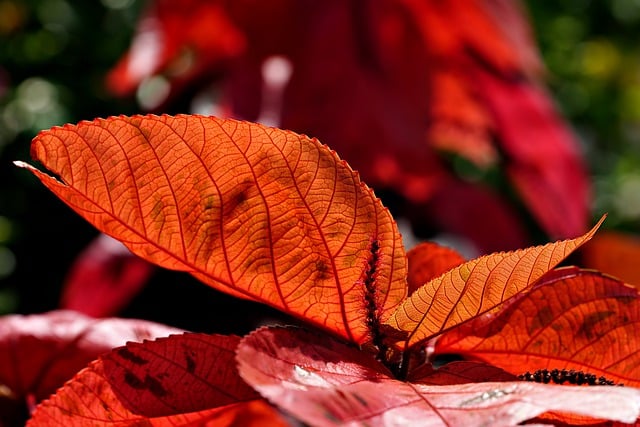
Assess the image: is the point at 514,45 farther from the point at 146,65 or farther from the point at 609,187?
the point at 609,187

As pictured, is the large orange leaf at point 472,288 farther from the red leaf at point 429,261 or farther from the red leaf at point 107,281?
the red leaf at point 107,281

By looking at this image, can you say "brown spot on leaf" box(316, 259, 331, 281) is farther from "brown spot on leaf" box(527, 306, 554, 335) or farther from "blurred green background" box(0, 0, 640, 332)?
"blurred green background" box(0, 0, 640, 332)

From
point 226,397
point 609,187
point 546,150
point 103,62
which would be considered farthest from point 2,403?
point 609,187

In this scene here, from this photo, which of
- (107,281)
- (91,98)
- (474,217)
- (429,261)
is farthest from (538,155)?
(91,98)

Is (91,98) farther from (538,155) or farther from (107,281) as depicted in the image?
(538,155)

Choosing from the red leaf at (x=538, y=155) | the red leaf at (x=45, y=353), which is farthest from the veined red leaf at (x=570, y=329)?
the red leaf at (x=538, y=155)

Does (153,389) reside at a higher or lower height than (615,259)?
lower
